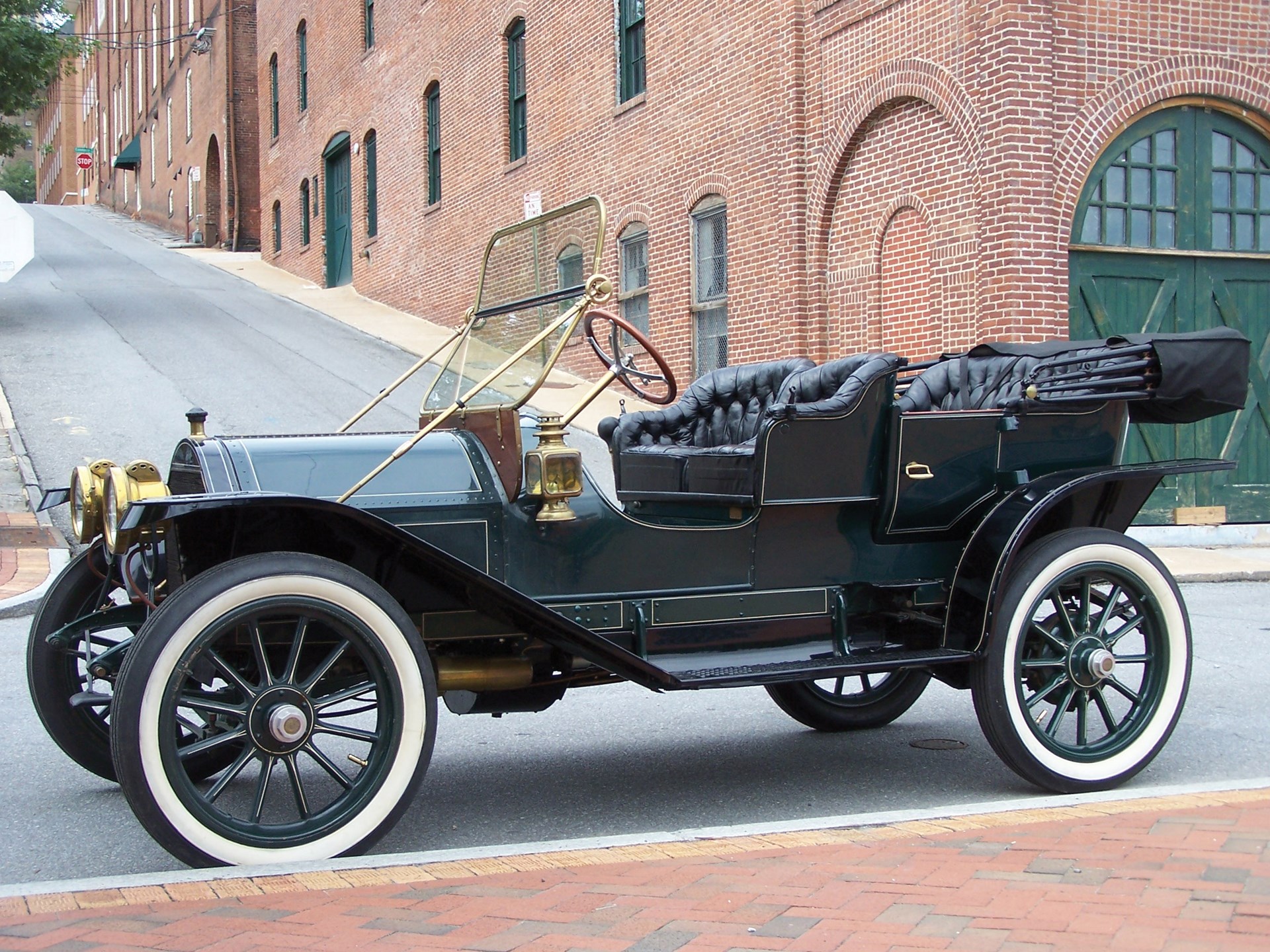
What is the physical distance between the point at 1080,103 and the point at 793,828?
9186 mm

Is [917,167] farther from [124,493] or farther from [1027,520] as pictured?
[124,493]

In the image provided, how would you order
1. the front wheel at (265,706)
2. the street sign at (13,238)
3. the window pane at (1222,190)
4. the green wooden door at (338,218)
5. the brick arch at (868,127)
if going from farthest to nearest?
the green wooden door at (338,218) < the window pane at (1222,190) < the brick arch at (868,127) < the street sign at (13,238) < the front wheel at (265,706)

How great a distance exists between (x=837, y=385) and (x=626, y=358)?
990mm

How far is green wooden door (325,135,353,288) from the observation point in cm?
2909

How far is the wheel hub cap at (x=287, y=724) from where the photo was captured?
3.65m

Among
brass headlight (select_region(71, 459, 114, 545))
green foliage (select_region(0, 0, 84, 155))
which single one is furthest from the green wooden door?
brass headlight (select_region(71, 459, 114, 545))

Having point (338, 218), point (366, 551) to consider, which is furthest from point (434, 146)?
point (366, 551)

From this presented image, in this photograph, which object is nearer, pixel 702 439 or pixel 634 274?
pixel 702 439

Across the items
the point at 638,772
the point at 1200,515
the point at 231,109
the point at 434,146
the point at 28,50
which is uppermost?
the point at 231,109

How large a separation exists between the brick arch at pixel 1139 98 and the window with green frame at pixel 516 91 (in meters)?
11.0

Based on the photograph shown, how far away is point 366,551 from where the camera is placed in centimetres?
404

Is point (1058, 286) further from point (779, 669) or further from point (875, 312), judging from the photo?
point (779, 669)

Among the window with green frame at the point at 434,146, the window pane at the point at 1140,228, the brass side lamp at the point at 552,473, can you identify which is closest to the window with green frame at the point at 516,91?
the window with green frame at the point at 434,146

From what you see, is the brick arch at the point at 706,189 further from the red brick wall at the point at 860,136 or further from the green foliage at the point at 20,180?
the green foliage at the point at 20,180
